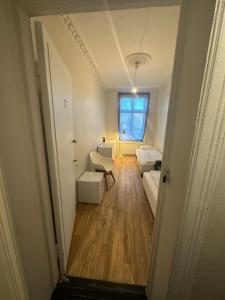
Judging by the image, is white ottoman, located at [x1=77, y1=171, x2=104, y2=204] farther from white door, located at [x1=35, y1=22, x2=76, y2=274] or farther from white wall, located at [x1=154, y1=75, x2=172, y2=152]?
white wall, located at [x1=154, y1=75, x2=172, y2=152]

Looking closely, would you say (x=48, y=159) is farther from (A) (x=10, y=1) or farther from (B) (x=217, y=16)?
(B) (x=217, y=16)

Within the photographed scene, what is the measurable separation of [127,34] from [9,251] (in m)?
2.66

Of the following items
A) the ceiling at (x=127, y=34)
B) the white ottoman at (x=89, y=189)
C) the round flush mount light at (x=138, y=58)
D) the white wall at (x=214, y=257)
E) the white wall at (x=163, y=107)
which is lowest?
the white ottoman at (x=89, y=189)

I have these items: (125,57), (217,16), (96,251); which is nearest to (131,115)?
(125,57)

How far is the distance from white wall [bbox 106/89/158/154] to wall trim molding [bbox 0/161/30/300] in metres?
5.01

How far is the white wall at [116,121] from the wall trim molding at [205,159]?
4917mm

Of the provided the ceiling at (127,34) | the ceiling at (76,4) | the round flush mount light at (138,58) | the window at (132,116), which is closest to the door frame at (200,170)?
the ceiling at (76,4)

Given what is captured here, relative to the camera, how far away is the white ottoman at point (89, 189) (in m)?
2.38

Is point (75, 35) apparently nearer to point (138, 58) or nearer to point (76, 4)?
point (138, 58)

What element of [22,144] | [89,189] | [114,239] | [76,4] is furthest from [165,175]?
[89,189]

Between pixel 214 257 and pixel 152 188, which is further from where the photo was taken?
pixel 152 188

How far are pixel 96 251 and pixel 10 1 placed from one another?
216 cm

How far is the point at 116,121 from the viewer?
18.3 feet

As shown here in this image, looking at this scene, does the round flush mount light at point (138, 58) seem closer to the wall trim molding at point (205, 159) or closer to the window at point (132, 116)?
the window at point (132, 116)
